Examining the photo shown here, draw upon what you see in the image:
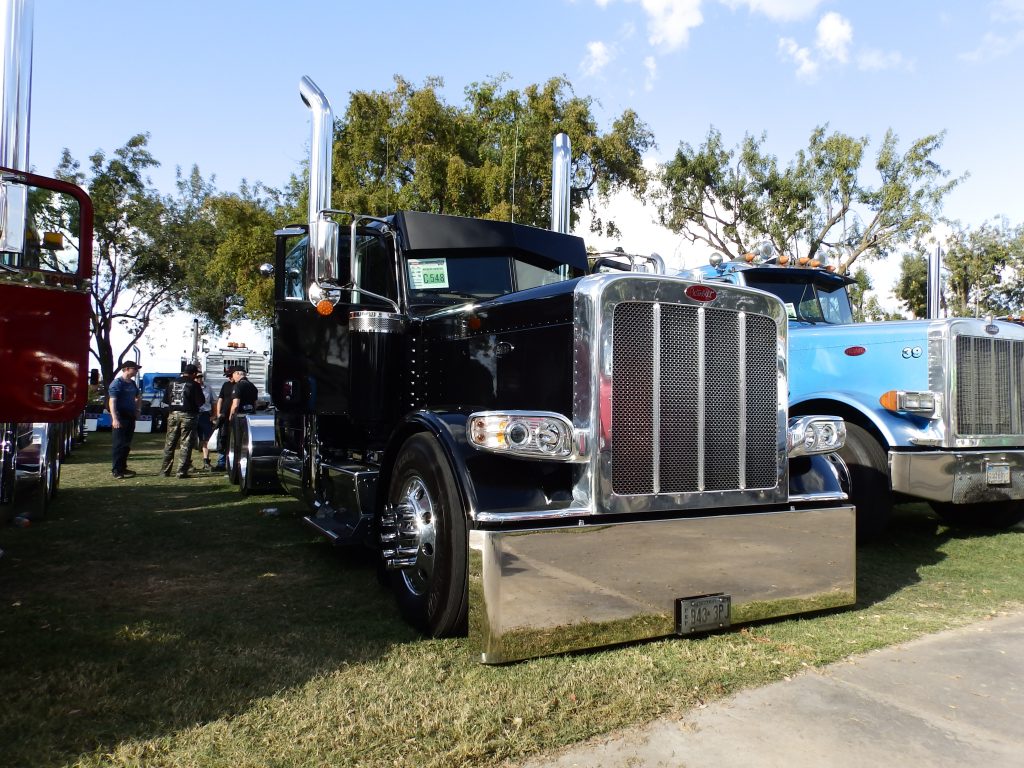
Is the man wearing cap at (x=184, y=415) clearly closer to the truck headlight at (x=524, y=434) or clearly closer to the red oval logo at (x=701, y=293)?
the truck headlight at (x=524, y=434)

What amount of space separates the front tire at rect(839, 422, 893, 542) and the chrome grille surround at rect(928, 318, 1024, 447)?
0.52 metres

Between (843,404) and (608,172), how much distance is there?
1715 centimetres

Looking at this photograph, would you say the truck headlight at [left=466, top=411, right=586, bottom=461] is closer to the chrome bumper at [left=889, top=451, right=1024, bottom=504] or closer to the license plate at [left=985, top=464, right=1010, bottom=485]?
the chrome bumper at [left=889, top=451, right=1024, bottom=504]

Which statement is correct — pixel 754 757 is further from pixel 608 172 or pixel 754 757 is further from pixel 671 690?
pixel 608 172

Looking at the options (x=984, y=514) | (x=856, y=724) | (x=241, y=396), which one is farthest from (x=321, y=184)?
(x=241, y=396)

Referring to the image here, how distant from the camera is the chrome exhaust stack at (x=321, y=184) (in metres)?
4.66

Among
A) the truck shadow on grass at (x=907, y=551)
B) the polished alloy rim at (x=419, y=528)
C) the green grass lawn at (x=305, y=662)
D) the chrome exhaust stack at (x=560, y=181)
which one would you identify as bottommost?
the green grass lawn at (x=305, y=662)

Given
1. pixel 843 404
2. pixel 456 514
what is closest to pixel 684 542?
pixel 456 514

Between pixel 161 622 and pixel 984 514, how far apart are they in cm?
725

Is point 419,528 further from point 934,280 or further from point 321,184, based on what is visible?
point 934,280

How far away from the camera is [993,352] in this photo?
634 centimetres

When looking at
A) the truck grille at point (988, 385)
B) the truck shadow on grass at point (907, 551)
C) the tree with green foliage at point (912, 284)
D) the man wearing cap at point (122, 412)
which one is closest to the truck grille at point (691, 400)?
the truck shadow on grass at point (907, 551)

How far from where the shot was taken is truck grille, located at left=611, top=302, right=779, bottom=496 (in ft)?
12.1

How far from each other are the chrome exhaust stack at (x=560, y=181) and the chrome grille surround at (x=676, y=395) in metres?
2.70
